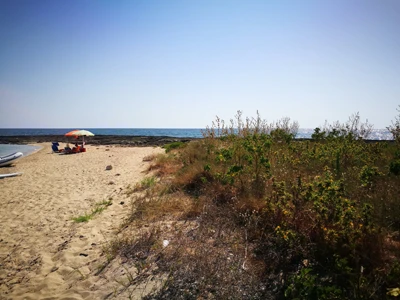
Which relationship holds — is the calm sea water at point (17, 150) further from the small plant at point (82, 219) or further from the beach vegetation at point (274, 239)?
the beach vegetation at point (274, 239)

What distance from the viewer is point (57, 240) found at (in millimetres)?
4441

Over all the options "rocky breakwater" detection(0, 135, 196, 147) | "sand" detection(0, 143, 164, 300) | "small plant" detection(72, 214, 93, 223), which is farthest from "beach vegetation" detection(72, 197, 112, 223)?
"rocky breakwater" detection(0, 135, 196, 147)

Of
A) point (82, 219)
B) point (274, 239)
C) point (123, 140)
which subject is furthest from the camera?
point (123, 140)

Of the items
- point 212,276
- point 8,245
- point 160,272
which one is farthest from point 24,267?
point 212,276

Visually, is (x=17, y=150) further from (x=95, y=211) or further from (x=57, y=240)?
(x=57, y=240)

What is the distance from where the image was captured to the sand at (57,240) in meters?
3.12

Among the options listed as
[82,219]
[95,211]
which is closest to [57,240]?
[82,219]

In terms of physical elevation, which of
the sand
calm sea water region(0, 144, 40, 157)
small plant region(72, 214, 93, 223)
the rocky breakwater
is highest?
the rocky breakwater

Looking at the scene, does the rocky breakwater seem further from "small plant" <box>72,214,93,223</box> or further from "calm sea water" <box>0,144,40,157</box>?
"small plant" <box>72,214,93,223</box>

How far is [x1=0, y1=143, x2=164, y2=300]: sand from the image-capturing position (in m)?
3.12

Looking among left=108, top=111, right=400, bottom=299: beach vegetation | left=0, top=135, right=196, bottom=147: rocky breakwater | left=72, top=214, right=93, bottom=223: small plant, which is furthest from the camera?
left=0, top=135, right=196, bottom=147: rocky breakwater

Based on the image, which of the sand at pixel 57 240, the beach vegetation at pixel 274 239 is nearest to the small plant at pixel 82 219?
the sand at pixel 57 240

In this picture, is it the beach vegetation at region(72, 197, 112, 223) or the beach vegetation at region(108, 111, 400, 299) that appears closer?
the beach vegetation at region(108, 111, 400, 299)

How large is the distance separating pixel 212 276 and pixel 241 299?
47 cm
